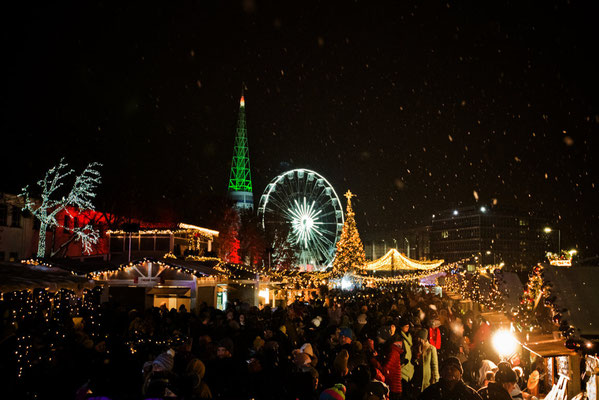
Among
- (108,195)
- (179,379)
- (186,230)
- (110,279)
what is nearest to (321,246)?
(108,195)

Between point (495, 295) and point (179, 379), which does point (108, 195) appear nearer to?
point (495, 295)

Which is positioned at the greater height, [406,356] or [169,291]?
[169,291]

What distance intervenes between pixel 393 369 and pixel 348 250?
41967 mm

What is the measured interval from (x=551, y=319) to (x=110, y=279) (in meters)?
16.4

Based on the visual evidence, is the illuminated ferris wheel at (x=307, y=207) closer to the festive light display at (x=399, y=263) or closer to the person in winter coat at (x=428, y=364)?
the festive light display at (x=399, y=263)

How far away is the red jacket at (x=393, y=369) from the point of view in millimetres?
8914

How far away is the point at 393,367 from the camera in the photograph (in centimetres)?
894

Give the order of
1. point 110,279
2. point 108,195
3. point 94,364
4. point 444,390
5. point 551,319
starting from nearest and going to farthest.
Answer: point 444,390 < point 94,364 < point 551,319 < point 110,279 < point 108,195

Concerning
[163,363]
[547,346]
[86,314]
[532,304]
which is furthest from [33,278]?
[532,304]

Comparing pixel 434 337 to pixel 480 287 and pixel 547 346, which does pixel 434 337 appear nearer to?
pixel 547 346

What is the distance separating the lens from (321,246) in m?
49.1

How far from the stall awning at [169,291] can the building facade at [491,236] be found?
3855 inches

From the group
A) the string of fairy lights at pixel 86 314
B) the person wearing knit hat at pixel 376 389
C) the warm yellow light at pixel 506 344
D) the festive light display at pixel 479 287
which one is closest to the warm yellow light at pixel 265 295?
the string of fairy lights at pixel 86 314

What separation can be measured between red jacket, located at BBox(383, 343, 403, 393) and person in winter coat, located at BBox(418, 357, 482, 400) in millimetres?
3705
